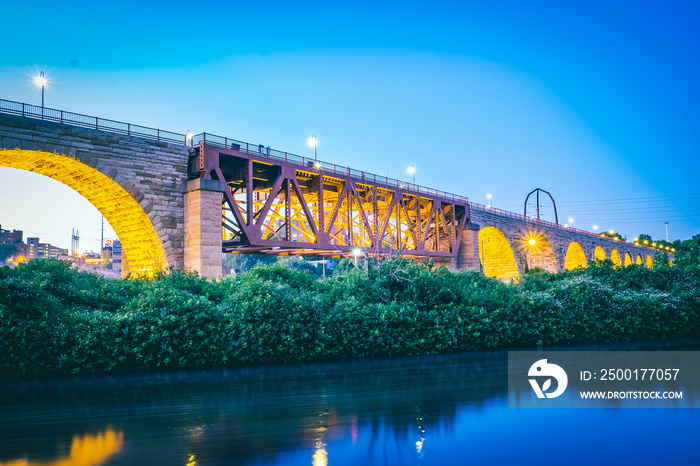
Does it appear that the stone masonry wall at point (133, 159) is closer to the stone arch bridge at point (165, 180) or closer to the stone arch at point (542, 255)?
the stone arch bridge at point (165, 180)

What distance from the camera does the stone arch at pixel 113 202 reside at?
2403 centimetres

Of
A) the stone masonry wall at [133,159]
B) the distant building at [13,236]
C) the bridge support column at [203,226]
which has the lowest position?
the bridge support column at [203,226]

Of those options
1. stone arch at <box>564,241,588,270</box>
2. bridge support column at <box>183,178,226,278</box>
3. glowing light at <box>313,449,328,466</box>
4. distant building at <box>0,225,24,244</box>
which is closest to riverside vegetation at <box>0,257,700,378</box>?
glowing light at <box>313,449,328,466</box>

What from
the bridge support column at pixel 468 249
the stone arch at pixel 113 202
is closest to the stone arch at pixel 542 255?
the bridge support column at pixel 468 249

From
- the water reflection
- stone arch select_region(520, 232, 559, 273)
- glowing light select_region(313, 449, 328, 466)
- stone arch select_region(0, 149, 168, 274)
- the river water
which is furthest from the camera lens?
stone arch select_region(520, 232, 559, 273)

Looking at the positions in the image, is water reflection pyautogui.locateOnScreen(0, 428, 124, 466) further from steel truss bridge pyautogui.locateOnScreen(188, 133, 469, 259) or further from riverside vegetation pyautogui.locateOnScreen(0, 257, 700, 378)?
steel truss bridge pyautogui.locateOnScreen(188, 133, 469, 259)

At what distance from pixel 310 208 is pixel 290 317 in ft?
105

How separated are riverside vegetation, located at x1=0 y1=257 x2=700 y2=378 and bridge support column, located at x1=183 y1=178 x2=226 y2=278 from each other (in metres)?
7.56

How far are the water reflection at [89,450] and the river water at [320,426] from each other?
0.8 inches

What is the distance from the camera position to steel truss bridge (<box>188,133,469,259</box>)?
31.3 m

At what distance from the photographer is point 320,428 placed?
21.6 feet

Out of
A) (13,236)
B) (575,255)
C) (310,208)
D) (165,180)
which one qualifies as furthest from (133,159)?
(13,236)

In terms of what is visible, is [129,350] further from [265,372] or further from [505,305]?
[505,305]

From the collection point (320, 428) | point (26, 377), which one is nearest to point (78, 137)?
point (26, 377)
